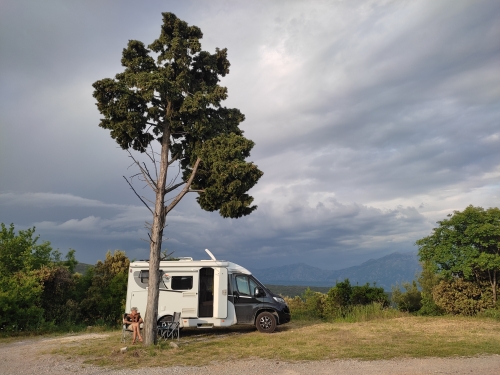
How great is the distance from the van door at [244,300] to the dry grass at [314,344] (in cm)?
60

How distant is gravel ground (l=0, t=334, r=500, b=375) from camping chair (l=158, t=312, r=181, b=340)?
3361 mm

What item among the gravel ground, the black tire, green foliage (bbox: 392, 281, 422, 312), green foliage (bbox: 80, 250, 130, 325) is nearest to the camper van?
the black tire

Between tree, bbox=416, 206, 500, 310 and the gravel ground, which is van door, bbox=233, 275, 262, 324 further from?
tree, bbox=416, 206, 500, 310

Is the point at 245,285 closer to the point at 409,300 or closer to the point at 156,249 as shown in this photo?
the point at 156,249

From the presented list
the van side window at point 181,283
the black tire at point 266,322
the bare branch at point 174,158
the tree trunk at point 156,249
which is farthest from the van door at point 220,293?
the bare branch at point 174,158

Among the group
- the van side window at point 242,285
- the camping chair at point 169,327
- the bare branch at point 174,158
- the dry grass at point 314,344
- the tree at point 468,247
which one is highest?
the bare branch at point 174,158

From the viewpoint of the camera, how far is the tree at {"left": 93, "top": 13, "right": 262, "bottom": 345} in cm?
1198

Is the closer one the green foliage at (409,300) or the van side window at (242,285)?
the van side window at (242,285)

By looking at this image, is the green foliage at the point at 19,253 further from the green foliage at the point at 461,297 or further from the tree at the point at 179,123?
the green foliage at the point at 461,297

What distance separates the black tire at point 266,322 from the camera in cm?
1410

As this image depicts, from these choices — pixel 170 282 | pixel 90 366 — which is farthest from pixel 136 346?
pixel 170 282

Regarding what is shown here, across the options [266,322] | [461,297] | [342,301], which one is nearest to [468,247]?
[461,297]

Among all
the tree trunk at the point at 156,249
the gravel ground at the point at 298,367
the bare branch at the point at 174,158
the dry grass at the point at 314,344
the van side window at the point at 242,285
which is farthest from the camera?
the van side window at the point at 242,285

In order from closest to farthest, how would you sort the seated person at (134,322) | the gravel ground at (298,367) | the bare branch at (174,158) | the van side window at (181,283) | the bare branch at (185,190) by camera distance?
the gravel ground at (298,367), the seated person at (134,322), the bare branch at (185,190), the bare branch at (174,158), the van side window at (181,283)
